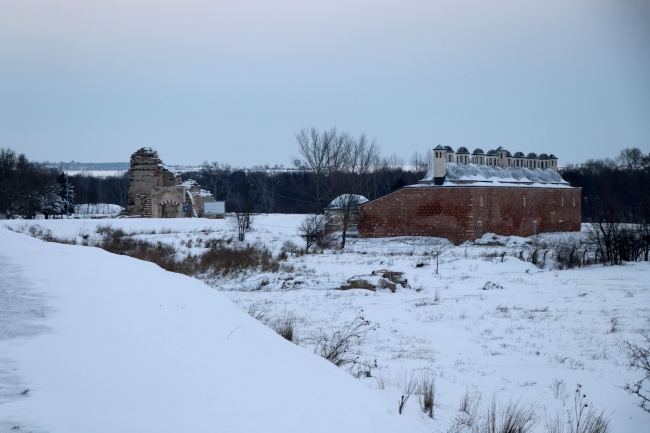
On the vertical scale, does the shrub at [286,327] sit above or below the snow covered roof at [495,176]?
below

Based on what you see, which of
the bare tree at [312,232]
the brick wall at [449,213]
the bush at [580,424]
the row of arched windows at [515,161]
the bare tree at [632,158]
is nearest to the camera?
the bush at [580,424]

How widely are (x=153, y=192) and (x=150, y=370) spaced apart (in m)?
39.9

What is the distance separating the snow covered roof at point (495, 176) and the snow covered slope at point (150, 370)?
33.0 metres

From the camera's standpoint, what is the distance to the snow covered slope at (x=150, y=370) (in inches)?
140

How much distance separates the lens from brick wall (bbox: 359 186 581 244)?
37.1 m

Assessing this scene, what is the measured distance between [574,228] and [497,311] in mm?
34925

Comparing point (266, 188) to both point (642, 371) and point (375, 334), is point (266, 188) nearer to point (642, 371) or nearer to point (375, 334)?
point (375, 334)

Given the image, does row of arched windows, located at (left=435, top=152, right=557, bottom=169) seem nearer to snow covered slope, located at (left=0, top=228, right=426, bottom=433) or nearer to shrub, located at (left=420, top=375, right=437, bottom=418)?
shrub, located at (left=420, top=375, right=437, bottom=418)

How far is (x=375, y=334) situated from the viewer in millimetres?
11008

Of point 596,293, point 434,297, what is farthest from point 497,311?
point 596,293

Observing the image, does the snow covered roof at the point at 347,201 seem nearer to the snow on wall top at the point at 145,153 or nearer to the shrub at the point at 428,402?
the snow on wall top at the point at 145,153

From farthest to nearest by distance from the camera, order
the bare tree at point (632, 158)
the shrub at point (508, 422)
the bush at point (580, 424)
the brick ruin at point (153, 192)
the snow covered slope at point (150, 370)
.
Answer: the bare tree at point (632, 158)
the brick ruin at point (153, 192)
the bush at point (580, 424)
the shrub at point (508, 422)
the snow covered slope at point (150, 370)

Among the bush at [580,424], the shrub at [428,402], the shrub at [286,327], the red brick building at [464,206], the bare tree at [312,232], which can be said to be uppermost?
the red brick building at [464,206]

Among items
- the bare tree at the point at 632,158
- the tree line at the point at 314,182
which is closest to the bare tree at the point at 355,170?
the tree line at the point at 314,182
